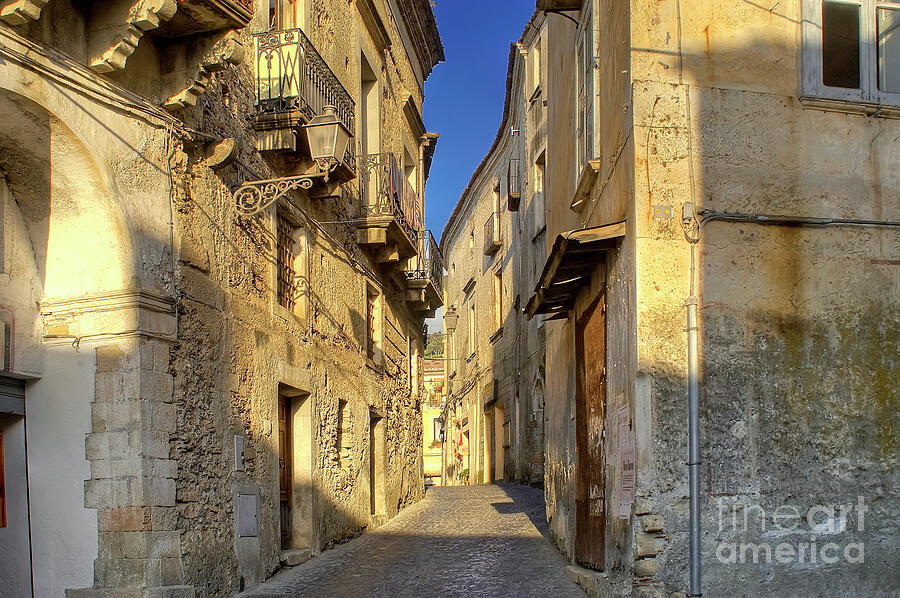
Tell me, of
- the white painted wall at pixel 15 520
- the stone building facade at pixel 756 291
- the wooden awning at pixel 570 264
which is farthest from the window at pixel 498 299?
the white painted wall at pixel 15 520

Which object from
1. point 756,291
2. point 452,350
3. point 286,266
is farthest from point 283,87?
point 452,350

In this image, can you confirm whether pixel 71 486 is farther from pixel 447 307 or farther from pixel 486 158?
pixel 447 307

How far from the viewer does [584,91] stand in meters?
9.68

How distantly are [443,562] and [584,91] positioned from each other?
535 cm

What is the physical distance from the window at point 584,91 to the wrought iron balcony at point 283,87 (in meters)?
2.73

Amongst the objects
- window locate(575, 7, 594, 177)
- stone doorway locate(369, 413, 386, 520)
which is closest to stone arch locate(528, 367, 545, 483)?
stone doorway locate(369, 413, 386, 520)

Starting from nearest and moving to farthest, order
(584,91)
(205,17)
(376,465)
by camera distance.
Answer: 1. (205,17)
2. (584,91)
3. (376,465)

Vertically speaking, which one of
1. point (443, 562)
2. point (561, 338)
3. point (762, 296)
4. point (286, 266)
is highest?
point (286, 266)

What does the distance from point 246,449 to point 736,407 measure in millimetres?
4599

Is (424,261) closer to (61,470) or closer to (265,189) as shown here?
(265,189)

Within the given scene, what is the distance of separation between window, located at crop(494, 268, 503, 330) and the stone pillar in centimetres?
1871

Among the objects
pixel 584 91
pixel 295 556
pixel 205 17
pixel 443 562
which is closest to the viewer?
pixel 205 17

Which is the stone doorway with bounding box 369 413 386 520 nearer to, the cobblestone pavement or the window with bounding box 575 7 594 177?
the cobblestone pavement

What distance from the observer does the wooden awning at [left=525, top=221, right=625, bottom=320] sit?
7672 mm
